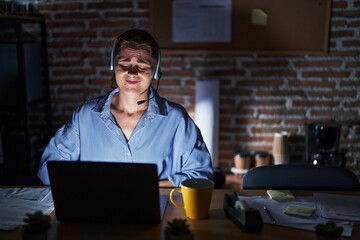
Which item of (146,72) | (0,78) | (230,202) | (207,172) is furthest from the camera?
(0,78)

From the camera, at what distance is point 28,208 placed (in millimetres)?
1410

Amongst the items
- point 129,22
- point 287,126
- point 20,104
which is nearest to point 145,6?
point 129,22

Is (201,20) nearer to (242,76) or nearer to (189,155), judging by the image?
(242,76)

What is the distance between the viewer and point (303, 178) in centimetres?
172

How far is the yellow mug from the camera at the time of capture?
1303mm

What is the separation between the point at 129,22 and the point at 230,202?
1992 mm

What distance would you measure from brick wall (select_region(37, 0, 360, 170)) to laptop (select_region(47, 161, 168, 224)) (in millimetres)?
1914

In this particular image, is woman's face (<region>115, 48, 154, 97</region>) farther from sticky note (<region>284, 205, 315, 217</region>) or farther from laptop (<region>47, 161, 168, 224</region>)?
sticky note (<region>284, 205, 315, 217</region>)

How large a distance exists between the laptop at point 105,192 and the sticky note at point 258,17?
6.53 feet

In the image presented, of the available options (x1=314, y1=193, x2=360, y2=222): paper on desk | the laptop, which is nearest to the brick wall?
(x1=314, y1=193, x2=360, y2=222): paper on desk

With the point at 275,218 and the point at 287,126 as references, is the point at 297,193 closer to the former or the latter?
the point at 275,218

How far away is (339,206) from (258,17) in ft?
5.97

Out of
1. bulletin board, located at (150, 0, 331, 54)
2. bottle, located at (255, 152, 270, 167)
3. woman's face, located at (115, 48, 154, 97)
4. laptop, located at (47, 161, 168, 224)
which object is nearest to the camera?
laptop, located at (47, 161, 168, 224)

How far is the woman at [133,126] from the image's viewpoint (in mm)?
1795
